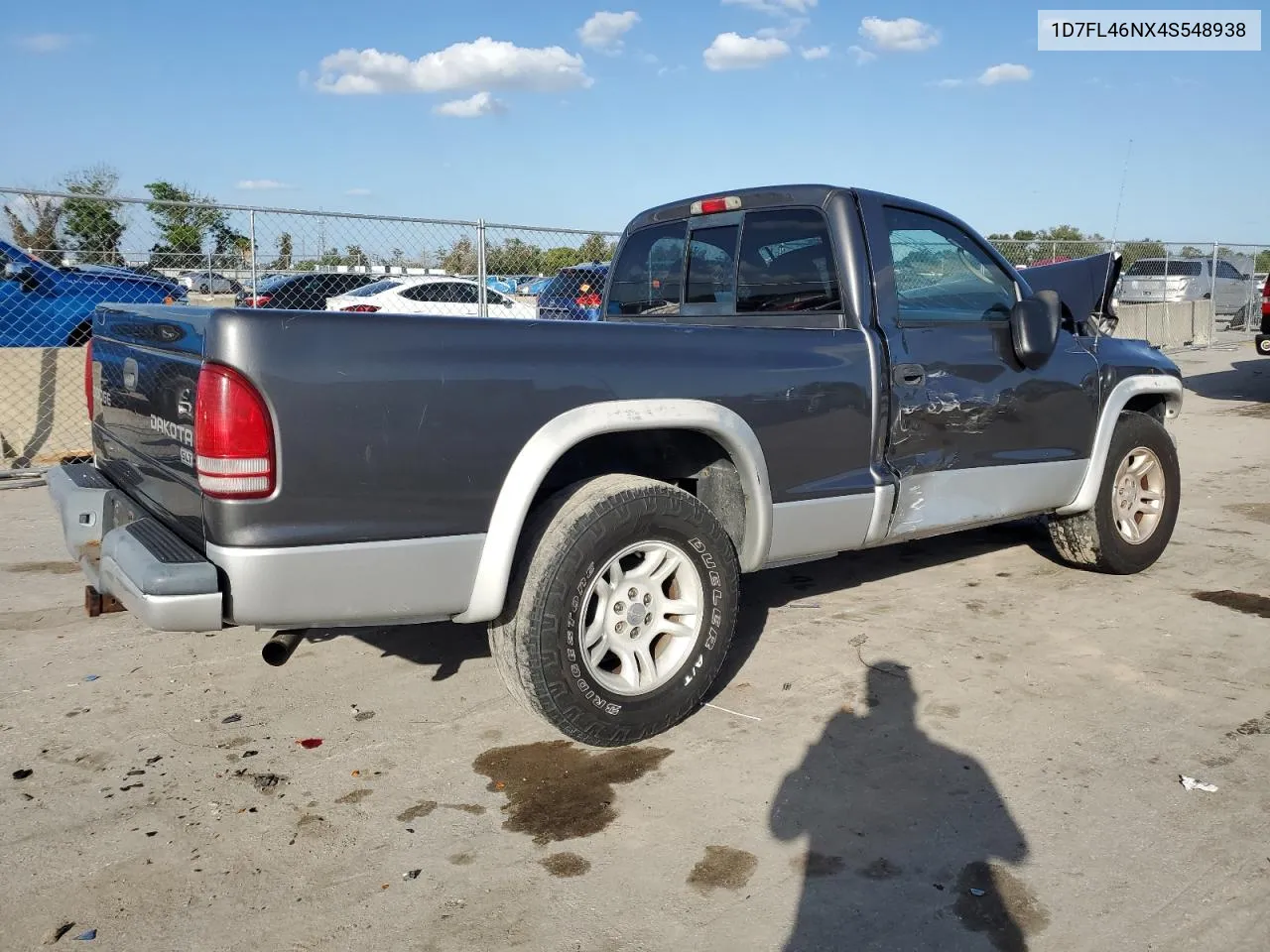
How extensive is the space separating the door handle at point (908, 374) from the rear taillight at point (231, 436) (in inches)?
95.5

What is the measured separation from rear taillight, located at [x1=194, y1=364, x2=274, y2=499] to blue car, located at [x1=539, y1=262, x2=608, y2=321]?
9.37m

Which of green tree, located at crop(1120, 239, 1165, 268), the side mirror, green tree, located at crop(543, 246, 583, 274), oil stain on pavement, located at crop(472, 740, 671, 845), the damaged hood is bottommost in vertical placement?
oil stain on pavement, located at crop(472, 740, 671, 845)

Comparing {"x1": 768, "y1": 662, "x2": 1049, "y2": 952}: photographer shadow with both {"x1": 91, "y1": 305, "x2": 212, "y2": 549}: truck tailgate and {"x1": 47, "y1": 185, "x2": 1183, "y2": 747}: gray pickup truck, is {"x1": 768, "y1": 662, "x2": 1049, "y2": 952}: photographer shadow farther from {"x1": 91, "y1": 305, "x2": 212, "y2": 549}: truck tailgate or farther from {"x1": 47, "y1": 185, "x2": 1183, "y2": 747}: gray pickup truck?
{"x1": 91, "y1": 305, "x2": 212, "y2": 549}: truck tailgate

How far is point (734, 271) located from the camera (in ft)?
15.4

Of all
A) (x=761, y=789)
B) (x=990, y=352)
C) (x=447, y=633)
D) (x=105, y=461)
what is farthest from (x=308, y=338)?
(x=990, y=352)

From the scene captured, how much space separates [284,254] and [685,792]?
9.05 meters

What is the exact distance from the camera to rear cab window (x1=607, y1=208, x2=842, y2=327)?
431 centimetres

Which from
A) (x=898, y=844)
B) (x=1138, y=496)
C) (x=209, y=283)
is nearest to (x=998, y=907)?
(x=898, y=844)

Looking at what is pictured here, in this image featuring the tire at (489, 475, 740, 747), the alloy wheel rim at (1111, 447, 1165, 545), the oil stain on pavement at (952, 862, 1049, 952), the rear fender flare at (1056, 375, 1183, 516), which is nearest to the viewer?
the oil stain on pavement at (952, 862, 1049, 952)

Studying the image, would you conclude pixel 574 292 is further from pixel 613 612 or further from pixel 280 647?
pixel 280 647

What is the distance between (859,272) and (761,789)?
2062 mm

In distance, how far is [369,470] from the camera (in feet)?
9.68

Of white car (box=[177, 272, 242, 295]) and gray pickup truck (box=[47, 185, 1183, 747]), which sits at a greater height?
white car (box=[177, 272, 242, 295])

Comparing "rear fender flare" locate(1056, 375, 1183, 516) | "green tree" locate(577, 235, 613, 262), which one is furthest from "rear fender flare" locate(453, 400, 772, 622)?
"green tree" locate(577, 235, 613, 262)
